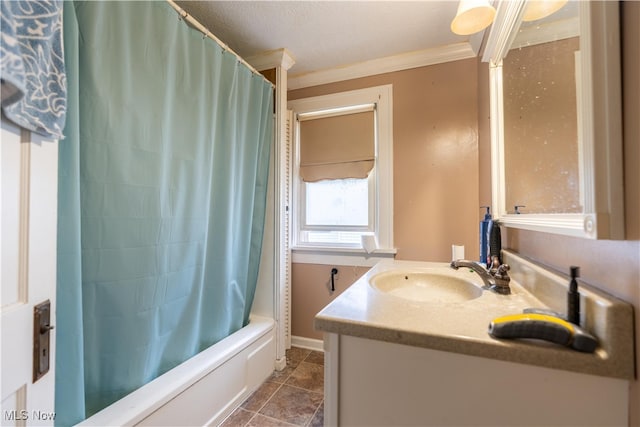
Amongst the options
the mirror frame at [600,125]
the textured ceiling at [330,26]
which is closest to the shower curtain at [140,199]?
the textured ceiling at [330,26]

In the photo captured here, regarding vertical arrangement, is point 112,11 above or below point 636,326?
above

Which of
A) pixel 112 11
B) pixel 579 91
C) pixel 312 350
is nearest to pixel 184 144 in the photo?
pixel 112 11

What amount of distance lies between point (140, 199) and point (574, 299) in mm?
1435

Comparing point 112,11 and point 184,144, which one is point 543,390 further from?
point 112,11

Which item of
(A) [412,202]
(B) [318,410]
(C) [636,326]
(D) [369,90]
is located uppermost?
(D) [369,90]

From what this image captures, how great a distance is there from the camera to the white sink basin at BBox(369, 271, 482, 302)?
1.15 metres

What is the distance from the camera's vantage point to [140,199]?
114 centimetres

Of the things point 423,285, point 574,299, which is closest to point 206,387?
point 423,285

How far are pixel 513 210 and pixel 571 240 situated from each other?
0.46 m

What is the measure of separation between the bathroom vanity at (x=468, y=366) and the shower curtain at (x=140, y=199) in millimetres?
886

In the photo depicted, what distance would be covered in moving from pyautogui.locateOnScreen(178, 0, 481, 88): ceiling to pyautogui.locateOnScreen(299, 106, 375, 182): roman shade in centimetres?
36

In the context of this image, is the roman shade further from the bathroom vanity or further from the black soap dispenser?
the black soap dispenser

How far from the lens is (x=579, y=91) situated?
611 millimetres

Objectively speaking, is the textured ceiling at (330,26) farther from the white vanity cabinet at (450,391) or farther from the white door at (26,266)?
the white vanity cabinet at (450,391)
